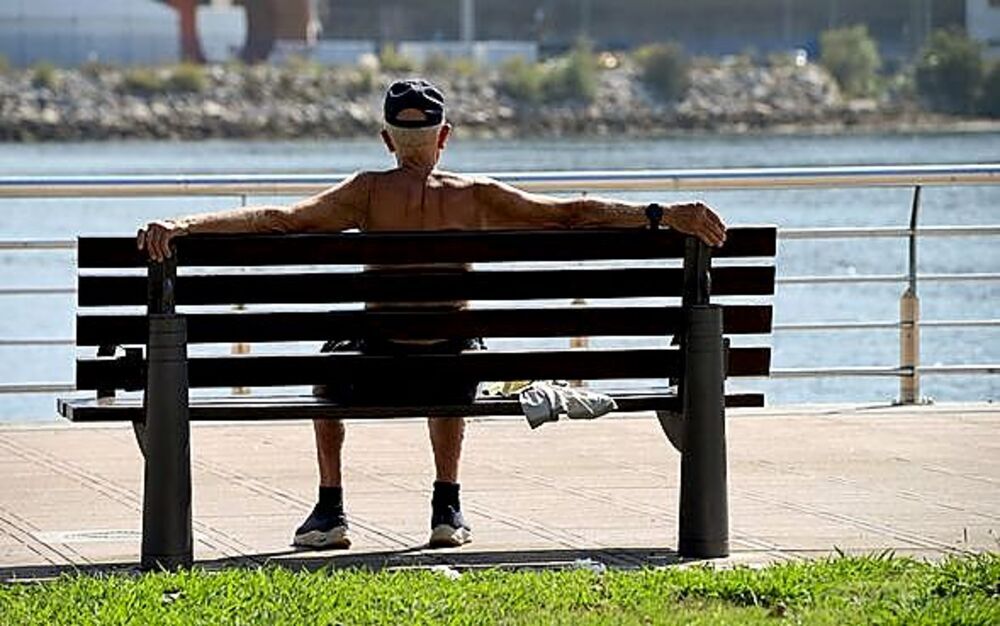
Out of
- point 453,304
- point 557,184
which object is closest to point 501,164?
point 557,184

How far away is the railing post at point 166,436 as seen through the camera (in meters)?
7.20

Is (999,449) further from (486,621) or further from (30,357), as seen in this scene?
(30,357)

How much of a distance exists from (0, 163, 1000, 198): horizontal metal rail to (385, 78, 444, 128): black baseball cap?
3726mm

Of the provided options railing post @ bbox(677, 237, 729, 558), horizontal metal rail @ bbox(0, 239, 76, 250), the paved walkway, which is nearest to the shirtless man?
the paved walkway

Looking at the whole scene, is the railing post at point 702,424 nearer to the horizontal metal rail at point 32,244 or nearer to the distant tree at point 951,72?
the horizontal metal rail at point 32,244

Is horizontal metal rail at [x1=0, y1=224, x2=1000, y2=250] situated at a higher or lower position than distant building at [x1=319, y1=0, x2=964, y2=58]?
lower

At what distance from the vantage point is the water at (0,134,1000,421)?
2769 cm

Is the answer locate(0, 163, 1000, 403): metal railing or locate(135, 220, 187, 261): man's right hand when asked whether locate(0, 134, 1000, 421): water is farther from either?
locate(135, 220, 187, 261): man's right hand

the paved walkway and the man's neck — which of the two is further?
the man's neck

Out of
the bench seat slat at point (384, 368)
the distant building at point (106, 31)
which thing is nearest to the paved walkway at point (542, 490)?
the bench seat slat at point (384, 368)

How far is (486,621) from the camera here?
20.2 ft

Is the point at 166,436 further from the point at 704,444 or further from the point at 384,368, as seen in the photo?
the point at 704,444

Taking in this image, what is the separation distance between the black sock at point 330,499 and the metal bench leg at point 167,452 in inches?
23.9

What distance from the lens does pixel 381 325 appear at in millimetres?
7402
